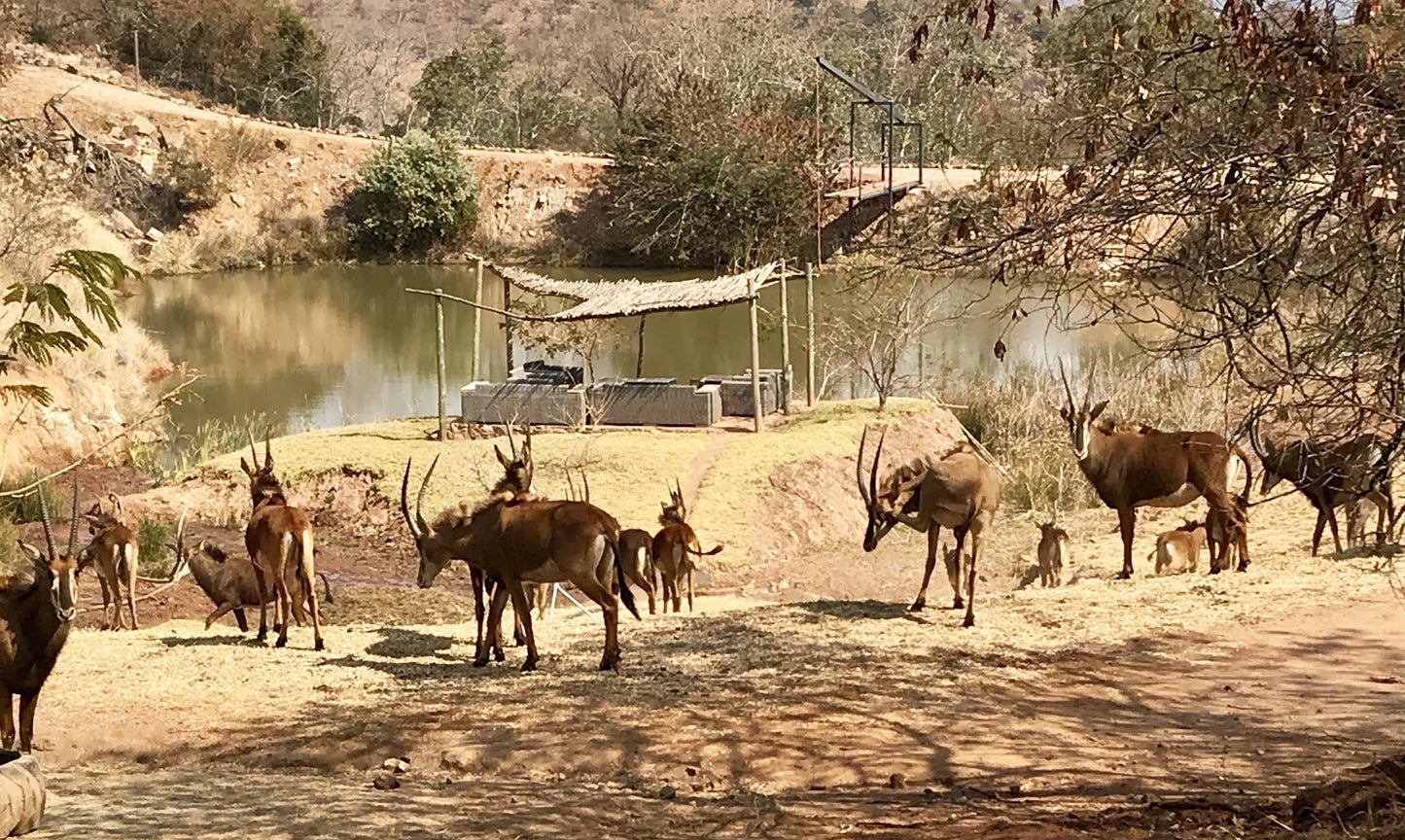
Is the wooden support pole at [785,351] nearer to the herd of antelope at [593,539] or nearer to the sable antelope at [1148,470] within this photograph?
the herd of antelope at [593,539]

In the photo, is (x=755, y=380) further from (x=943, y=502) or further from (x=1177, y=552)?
(x=943, y=502)

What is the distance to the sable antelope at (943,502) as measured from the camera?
11.9 metres

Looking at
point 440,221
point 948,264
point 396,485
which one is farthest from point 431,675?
point 440,221

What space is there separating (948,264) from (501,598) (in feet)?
15.1

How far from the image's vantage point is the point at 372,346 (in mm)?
37531

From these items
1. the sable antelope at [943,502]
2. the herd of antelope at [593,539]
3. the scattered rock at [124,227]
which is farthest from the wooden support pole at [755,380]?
the scattered rock at [124,227]

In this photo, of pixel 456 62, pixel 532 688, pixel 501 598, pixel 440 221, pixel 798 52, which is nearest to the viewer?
pixel 532 688

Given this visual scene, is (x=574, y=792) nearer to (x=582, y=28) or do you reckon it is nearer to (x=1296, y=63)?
(x=1296, y=63)

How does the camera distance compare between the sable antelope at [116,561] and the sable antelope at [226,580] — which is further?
the sable antelope at [116,561]

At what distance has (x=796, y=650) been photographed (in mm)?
10836

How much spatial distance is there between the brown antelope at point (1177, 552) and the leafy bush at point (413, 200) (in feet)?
142

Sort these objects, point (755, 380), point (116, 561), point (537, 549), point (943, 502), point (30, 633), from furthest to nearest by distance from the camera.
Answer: point (755, 380)
point (116, 561)
point (943, 502)
point (537, 549)
point (30, 633)

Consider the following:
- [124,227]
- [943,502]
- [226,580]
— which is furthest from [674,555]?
[124,227]

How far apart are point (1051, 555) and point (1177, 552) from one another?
1.15m
